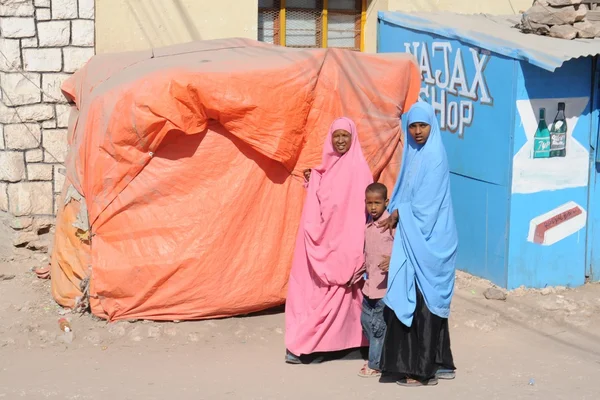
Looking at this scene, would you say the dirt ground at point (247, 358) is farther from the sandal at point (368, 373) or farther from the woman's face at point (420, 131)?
the woman's face at point (420, 131)

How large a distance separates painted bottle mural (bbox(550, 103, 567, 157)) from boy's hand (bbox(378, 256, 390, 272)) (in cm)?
226

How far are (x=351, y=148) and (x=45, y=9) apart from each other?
9.22ft

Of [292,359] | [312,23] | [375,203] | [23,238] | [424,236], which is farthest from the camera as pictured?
[312,23]

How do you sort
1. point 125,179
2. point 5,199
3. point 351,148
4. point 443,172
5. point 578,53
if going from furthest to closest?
point 5,199 < point 578,53 < point 125,179 < point 351,148 < point 443,172

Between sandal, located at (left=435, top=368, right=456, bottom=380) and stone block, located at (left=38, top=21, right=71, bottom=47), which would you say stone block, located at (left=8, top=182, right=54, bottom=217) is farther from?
sandal, located at (left=435, top=368, right=456, bottom=380)

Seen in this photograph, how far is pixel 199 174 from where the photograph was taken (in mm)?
6172

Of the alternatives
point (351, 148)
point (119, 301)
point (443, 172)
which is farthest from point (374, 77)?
point (119, 301)

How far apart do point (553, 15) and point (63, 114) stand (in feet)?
12.6

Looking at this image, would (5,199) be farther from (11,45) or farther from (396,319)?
(396,319)

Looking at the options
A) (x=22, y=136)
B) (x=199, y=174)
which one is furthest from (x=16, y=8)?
(x=199, y=174)

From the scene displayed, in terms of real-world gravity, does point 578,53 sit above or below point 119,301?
above

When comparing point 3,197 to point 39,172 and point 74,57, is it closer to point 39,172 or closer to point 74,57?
Answer: point 39,172

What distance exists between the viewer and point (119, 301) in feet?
20.2

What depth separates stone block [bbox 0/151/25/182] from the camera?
713cm
